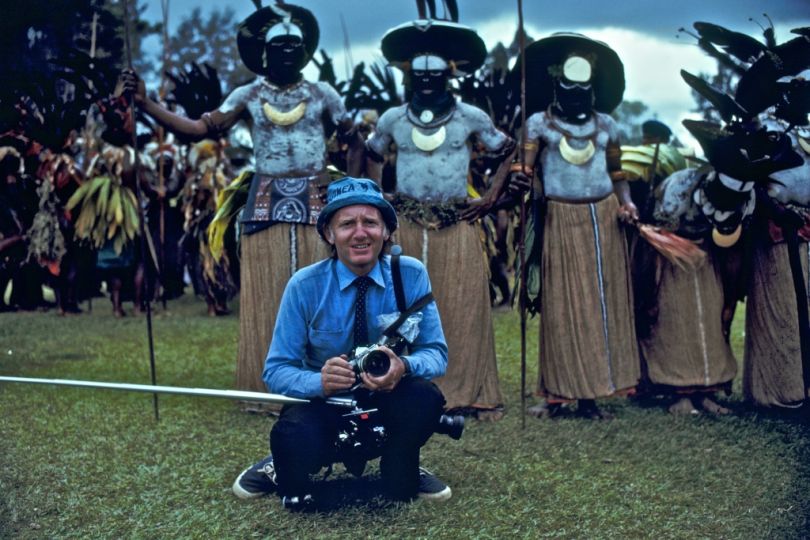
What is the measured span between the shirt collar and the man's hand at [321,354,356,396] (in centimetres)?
33

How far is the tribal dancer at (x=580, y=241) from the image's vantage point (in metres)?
4.92

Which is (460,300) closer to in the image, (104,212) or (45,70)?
(45,70)

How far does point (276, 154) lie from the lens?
4.89m

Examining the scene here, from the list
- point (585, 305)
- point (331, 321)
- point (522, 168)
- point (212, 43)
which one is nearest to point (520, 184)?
point (522, 168)

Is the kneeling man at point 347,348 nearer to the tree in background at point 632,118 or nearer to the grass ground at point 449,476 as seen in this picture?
the grass ground at point 449,476

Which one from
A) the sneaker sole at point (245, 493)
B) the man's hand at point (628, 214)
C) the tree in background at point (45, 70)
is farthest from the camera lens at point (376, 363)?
the man's hand at point (628, 214)

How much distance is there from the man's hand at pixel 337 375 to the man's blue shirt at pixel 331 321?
12 centimetres

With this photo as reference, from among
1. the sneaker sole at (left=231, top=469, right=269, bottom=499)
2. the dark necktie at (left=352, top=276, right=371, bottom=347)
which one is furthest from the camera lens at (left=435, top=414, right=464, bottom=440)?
the sneaker sole at (left=231, top=469, right=269, bottom=499)

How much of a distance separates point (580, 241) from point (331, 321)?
2.08 m

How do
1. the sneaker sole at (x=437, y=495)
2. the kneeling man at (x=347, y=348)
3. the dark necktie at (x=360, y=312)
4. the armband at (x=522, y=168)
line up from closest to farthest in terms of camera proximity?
the kneeling man at (x=347, y=348) < the dark necktie at (x=360, y=312) < the sneaker sole at (x=437, y=495) < the armband at (x=522, y=168)

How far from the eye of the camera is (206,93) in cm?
812

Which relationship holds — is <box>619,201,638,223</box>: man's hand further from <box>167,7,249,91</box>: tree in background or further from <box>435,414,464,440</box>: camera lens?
<box>167,7,249,91</box>: tree in background

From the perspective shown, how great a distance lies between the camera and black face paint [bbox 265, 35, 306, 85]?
4.85 metres

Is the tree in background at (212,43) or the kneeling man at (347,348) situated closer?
the kneeling man at (347,348)
